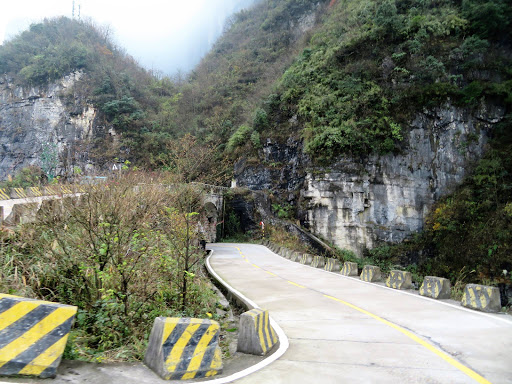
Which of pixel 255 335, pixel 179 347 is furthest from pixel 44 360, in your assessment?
pixel 255 335

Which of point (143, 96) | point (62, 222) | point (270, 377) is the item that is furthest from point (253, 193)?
point (143, 96)

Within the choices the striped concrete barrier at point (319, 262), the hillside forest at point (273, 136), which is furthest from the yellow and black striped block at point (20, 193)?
the striped concrete barrier at point (319, 262)

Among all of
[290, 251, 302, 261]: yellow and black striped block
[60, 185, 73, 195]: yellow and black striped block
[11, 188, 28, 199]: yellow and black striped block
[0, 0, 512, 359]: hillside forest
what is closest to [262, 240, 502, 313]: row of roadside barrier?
[0, 0, 512, 359]: hillside forest

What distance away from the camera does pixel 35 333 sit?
2.70m

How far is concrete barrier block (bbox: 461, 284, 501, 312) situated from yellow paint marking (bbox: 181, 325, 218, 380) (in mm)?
5894

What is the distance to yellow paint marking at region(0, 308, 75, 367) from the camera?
252cm

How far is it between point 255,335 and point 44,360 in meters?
2.21

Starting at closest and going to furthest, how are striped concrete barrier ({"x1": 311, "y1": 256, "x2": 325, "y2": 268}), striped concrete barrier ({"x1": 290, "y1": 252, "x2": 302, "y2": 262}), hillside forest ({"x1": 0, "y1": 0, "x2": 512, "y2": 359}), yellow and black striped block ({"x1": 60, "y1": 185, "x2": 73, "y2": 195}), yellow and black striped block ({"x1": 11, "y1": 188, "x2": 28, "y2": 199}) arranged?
1. hillside forest ({"x1": 0, "y1": 0, "x2": 512, "y2": 359})
2. yellow and black striped block ({"x1": 60, "y1": 185, "x2": 73, "y2": 195})
3. yellow and black striped block ({"x1": 11, "y1": 188, "x2": 28, "y2": 199})
4. striped concrete barrier ({"x1": 311, "y1": 256, "x2": 325, "y2": 268})
5. striped concrete barrier ({"x1": 290, "y1": 252, "x2": 302, "y2": 262})

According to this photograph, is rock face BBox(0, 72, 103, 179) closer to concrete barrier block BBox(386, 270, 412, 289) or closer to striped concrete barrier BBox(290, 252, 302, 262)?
striped concrete barrier BBox(290, 252, 302, 262)

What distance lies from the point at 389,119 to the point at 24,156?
4710cm

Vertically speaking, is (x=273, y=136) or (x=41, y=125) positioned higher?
(x=41, y=125)

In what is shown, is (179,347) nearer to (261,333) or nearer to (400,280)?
(261,333)

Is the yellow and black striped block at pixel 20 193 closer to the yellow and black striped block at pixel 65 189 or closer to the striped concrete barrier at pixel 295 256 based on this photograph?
the yellow and black striped block at pixel 65 189

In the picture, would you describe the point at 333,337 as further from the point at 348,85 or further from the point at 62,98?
the point at 62,98
